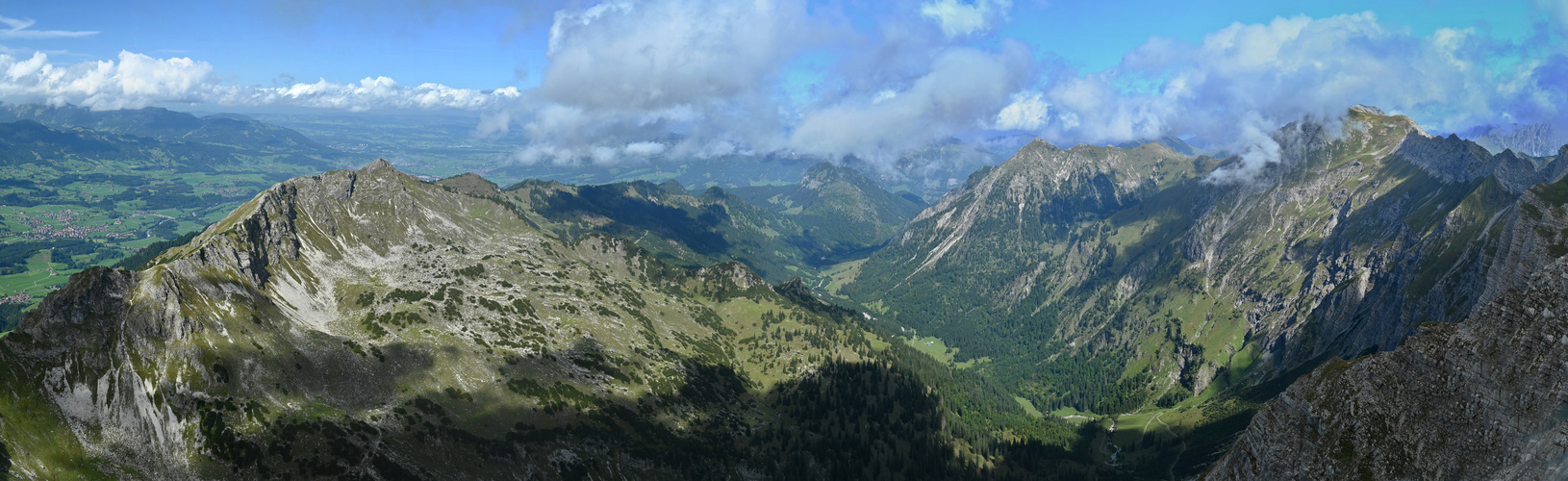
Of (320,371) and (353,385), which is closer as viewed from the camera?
(320,371)

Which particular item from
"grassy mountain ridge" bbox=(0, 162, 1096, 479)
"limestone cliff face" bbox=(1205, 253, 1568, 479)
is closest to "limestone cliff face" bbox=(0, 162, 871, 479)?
"grassy mountain ridge" bbox=(0, 162, 1096, 479)

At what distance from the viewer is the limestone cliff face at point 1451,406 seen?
5056 centimetres

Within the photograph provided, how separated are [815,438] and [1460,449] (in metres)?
141

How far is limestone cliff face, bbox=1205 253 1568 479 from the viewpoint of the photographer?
5056cm

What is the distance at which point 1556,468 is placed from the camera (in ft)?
149

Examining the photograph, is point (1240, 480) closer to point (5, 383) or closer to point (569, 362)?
point (569, 362)

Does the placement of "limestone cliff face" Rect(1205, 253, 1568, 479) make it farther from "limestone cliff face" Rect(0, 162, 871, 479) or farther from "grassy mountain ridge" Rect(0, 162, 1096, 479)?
"limestone cliff face" Rect(0, 162, 871, 479)

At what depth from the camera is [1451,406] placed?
56.1m

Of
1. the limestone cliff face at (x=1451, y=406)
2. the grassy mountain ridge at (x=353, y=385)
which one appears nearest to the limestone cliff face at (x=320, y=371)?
the grassy mountain ridge at (x=353, y=385)

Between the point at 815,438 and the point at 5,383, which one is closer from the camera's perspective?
the point at 5,383

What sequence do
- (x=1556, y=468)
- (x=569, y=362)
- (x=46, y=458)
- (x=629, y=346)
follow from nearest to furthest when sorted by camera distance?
(x=1556, y=468) → (x=46, y=458) → (x=569, y=362) → (x=629, y=346)

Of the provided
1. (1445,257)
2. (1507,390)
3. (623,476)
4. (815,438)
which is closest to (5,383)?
(623,476)

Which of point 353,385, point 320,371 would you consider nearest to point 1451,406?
point 353,385

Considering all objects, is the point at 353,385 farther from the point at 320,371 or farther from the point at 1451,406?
the point at 1451,406
